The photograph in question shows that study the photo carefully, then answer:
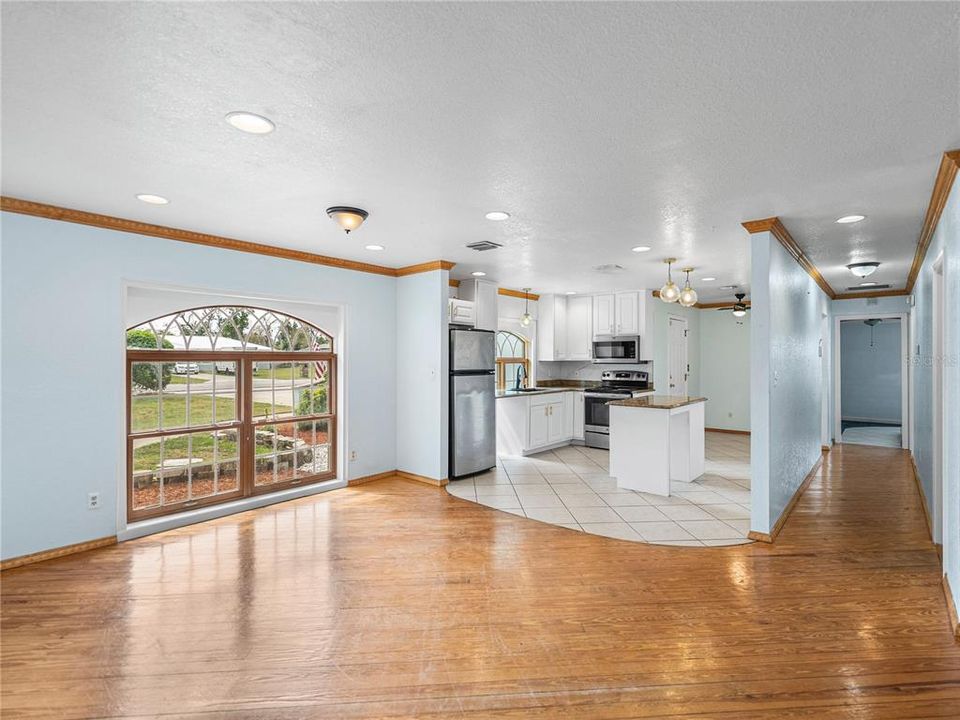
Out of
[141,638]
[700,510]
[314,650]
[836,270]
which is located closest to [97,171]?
[141,638]

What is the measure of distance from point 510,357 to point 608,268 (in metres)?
2.62

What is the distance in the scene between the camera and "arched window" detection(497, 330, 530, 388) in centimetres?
777

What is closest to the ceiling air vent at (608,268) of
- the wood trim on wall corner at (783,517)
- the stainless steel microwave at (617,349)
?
the stainless steel microwave at (617,349)

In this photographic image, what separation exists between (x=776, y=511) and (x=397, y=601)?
3043 millimetres

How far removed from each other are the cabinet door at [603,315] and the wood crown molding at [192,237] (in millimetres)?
3278

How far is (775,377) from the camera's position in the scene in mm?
3824

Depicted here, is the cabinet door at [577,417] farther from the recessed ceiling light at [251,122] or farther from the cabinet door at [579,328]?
the recessed ceiling light at [251,122]

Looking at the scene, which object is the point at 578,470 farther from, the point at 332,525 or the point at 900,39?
the point at 900,39

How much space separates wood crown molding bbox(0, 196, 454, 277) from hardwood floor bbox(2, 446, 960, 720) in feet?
7.81

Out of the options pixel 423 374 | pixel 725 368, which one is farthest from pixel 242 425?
pixel 725 368

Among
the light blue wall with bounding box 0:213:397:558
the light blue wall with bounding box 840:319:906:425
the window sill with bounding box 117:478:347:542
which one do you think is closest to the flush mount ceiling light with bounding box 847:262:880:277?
the light blue wall with bounding box 840:319:906:425

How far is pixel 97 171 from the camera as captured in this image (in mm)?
2799

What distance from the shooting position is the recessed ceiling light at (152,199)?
10.5ft

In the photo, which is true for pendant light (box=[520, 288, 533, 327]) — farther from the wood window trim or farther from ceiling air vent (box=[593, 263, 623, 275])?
the wood window trim
